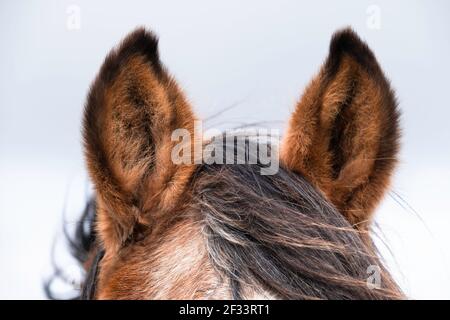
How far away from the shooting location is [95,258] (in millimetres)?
1815

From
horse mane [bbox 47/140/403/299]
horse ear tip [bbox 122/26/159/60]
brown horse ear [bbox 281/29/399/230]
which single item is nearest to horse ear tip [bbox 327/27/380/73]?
brown horse ear [bbox 281/29/399/230]

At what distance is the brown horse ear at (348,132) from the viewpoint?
1719 millimetres

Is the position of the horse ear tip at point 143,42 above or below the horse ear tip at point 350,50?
above

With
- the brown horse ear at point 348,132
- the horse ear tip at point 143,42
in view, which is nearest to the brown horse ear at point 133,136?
the horse ear tip at point 143,42

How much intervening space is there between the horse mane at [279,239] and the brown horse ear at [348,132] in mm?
78

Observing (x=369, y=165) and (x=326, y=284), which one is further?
(x=369, y=165)

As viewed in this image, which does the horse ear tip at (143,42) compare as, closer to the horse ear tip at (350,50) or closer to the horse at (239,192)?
the horse at (239,192)

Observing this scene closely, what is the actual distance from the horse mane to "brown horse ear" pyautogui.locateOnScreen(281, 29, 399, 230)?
8 centimetres

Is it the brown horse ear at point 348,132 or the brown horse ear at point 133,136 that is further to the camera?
the brown horse ear at point 348,132

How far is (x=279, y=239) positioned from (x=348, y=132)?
1.38 ft
